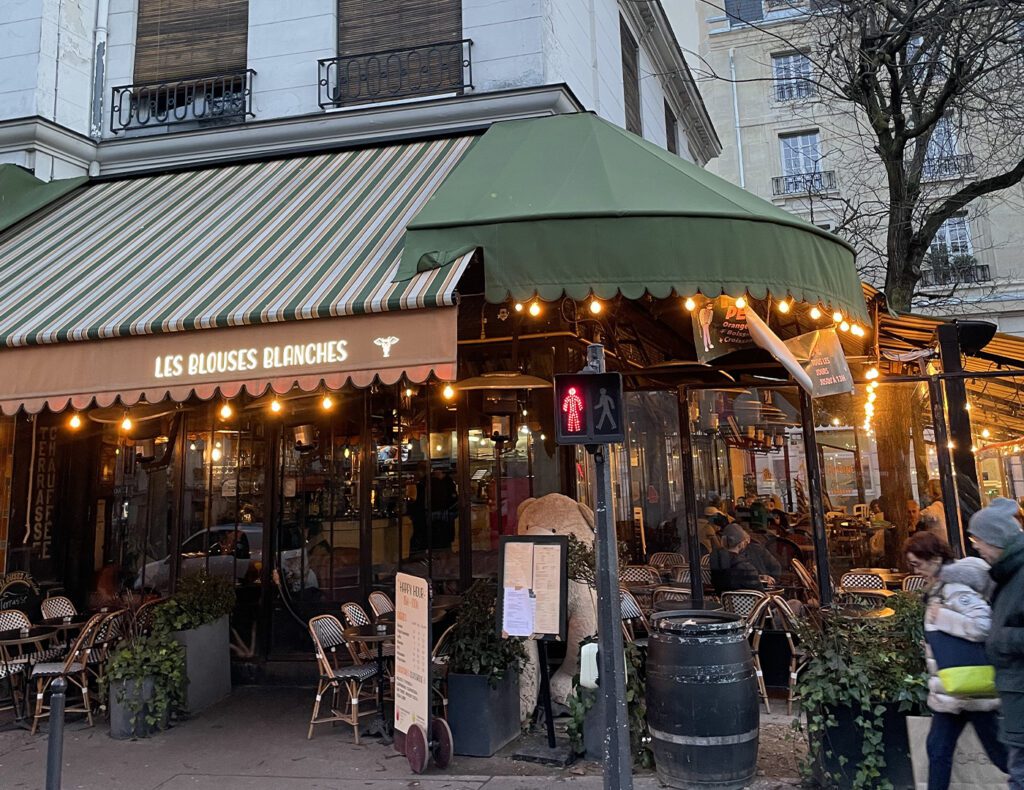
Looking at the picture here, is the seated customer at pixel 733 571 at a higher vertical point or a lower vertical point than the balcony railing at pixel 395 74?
lower

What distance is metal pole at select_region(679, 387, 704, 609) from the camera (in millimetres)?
8070

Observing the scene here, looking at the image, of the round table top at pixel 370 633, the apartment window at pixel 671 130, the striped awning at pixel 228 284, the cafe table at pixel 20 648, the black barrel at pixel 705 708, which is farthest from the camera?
the apartment window at pixel 671 130

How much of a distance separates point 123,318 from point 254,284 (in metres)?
1.02

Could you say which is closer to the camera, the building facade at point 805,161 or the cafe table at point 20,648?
the cafe table at point 20,648

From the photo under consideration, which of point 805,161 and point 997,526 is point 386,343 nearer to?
point 997,526

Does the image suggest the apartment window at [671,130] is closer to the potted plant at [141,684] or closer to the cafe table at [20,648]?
the potted plant at [141,684]

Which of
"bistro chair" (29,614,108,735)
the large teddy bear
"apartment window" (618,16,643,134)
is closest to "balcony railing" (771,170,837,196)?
"apartment window" (618,16,643,134)

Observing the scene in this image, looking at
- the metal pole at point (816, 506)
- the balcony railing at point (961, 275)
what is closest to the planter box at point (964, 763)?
the metal pole at point (816, 506)

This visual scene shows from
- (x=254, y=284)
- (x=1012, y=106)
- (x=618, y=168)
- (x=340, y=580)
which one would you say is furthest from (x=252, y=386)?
(x=1012, y=106)

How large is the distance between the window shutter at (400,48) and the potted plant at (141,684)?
629cm

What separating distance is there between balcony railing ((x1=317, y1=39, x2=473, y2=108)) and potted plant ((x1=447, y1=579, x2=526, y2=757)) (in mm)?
5800

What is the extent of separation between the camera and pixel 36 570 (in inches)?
361

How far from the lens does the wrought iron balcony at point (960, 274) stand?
20.9 metres

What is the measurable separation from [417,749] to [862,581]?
5.90m
